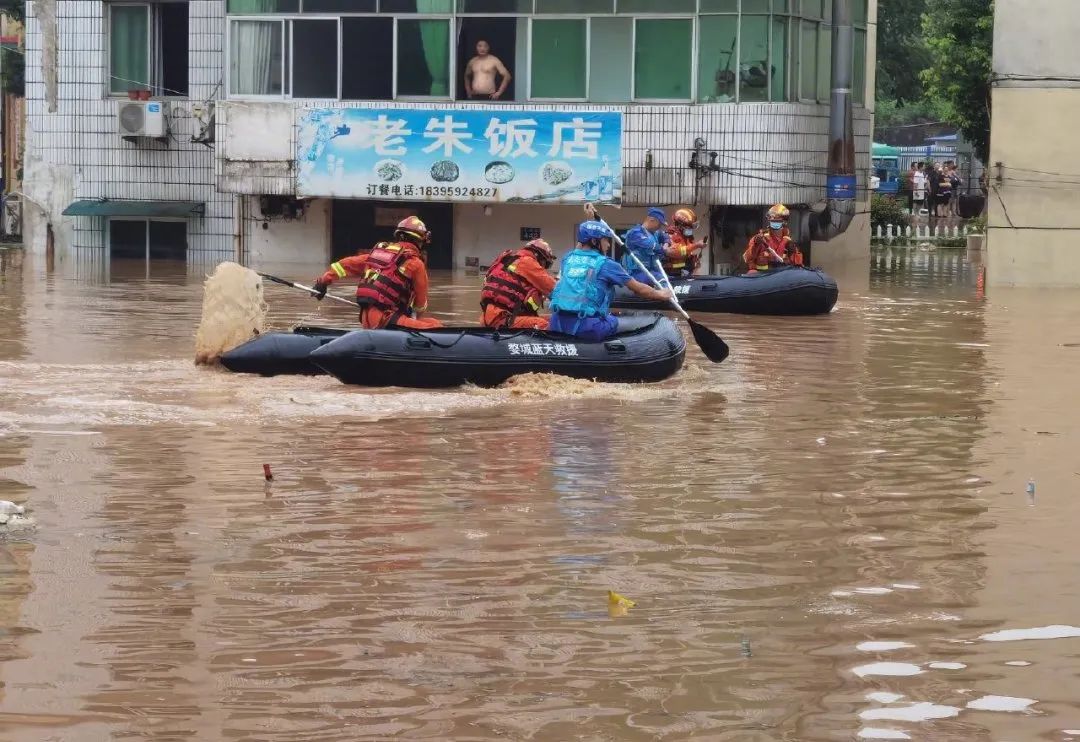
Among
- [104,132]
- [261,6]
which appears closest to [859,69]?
[261,6]

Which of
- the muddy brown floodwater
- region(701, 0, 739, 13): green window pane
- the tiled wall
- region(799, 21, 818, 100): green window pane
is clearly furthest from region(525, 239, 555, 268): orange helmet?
the tiled wall

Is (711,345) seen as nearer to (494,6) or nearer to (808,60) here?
(494,6)

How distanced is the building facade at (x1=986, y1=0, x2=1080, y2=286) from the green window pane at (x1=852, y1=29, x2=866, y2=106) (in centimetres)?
432

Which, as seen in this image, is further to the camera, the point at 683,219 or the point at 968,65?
the point at 968,65

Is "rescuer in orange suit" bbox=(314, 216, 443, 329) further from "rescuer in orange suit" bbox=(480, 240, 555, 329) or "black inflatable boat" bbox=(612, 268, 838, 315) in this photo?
"black inflatable boat" bbox=(612, 268, 838, 315)

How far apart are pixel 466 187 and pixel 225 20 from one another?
4865mm

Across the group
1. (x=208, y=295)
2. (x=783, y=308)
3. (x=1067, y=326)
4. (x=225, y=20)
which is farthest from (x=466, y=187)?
(x=208, y=295)

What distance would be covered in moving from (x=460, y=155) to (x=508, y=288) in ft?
41.8

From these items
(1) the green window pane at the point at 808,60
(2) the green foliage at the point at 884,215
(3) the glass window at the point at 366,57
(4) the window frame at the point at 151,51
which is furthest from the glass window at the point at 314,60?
(2) the green foliage at the point at 884,215

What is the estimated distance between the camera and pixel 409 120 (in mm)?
27594

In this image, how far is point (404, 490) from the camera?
9766 mm

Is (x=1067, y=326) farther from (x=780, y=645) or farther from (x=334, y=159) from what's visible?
(x=780, y=645)

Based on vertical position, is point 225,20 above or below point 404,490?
above

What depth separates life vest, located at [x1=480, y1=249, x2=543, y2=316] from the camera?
49.4 feet
